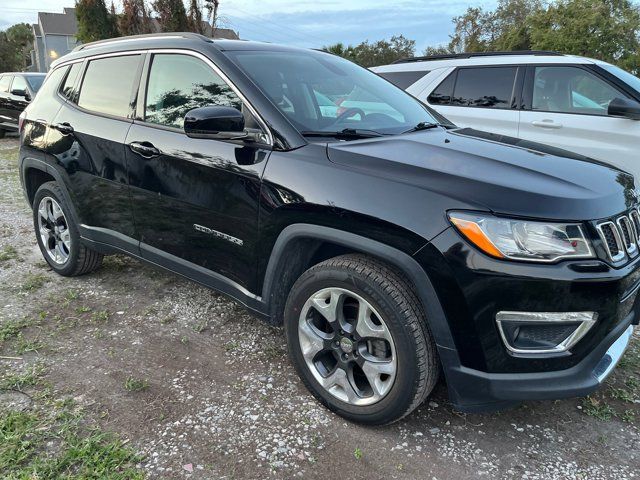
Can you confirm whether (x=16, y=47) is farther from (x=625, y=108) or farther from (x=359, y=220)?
(x=359, y=220)

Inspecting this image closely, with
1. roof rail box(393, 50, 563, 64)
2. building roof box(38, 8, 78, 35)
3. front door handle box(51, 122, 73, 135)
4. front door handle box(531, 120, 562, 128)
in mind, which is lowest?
front door handle box(531, 120, 562, 128)

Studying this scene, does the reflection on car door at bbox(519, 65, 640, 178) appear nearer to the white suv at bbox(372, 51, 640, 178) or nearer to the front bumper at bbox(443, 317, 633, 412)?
the white suv at bbox(372, 51, 640, 178)

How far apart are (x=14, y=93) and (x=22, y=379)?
11578mm

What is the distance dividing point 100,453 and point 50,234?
101 inches

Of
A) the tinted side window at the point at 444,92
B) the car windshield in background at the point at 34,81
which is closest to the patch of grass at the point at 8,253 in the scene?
the tinted side window at the point at 444,92

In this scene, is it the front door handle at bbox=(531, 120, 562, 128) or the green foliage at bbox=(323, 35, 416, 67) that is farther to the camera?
the green foliage at bbox=(323, 35, 416, 67)

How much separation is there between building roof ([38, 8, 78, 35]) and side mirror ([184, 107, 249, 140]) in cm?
Answer: 6057

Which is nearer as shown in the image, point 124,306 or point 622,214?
point 622,214

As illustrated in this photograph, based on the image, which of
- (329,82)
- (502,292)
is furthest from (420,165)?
(329,82)

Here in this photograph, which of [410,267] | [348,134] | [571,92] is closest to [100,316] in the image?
[348,134]

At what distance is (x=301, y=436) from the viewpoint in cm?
237

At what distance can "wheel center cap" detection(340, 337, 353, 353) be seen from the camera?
2.38 metres

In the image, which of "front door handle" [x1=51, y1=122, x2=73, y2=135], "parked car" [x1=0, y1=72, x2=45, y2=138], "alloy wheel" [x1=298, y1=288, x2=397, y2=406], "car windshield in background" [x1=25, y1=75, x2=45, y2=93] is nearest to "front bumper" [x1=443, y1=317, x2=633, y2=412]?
"alloy wheel" [x1=298, y1=288, x2=397, y2=406]

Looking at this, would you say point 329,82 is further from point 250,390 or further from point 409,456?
point 409,456
